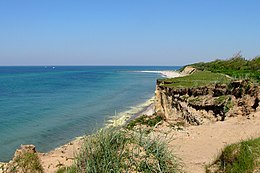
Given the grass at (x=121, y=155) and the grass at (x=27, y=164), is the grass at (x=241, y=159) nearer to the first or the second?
the grass at (x=121, y=155)

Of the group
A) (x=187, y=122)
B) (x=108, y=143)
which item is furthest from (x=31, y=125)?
(x=108, y=143)

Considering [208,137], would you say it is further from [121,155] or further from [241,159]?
[121,155]

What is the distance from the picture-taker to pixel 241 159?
8.37 m

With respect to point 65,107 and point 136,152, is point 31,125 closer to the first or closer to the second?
point 65,107

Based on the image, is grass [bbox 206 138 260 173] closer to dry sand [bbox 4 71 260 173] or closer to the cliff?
dry sand [bbox 4 71 260 173]

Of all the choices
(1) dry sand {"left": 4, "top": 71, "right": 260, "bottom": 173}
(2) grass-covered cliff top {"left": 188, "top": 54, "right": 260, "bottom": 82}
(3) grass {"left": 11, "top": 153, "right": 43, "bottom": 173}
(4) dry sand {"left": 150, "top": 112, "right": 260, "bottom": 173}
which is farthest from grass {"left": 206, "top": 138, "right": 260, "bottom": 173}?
(2) grass-covered cliff top {"left": 188, "top": 54, "right": 260, "bottom": 82}

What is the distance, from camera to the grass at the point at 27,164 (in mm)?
9523

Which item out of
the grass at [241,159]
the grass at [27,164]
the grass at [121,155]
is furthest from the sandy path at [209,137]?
the grass at [27,164]

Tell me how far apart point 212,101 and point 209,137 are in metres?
4.70

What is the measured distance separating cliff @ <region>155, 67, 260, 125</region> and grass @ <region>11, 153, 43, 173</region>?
1162 cm

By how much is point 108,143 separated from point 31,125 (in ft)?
78.2

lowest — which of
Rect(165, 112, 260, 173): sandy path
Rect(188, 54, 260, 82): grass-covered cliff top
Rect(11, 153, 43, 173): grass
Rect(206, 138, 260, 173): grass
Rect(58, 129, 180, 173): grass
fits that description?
Rect(165, 112, 260, 173): sandy path

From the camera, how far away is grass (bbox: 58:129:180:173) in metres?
7.27

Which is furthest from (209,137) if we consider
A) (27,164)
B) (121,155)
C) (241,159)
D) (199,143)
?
(27,164)
